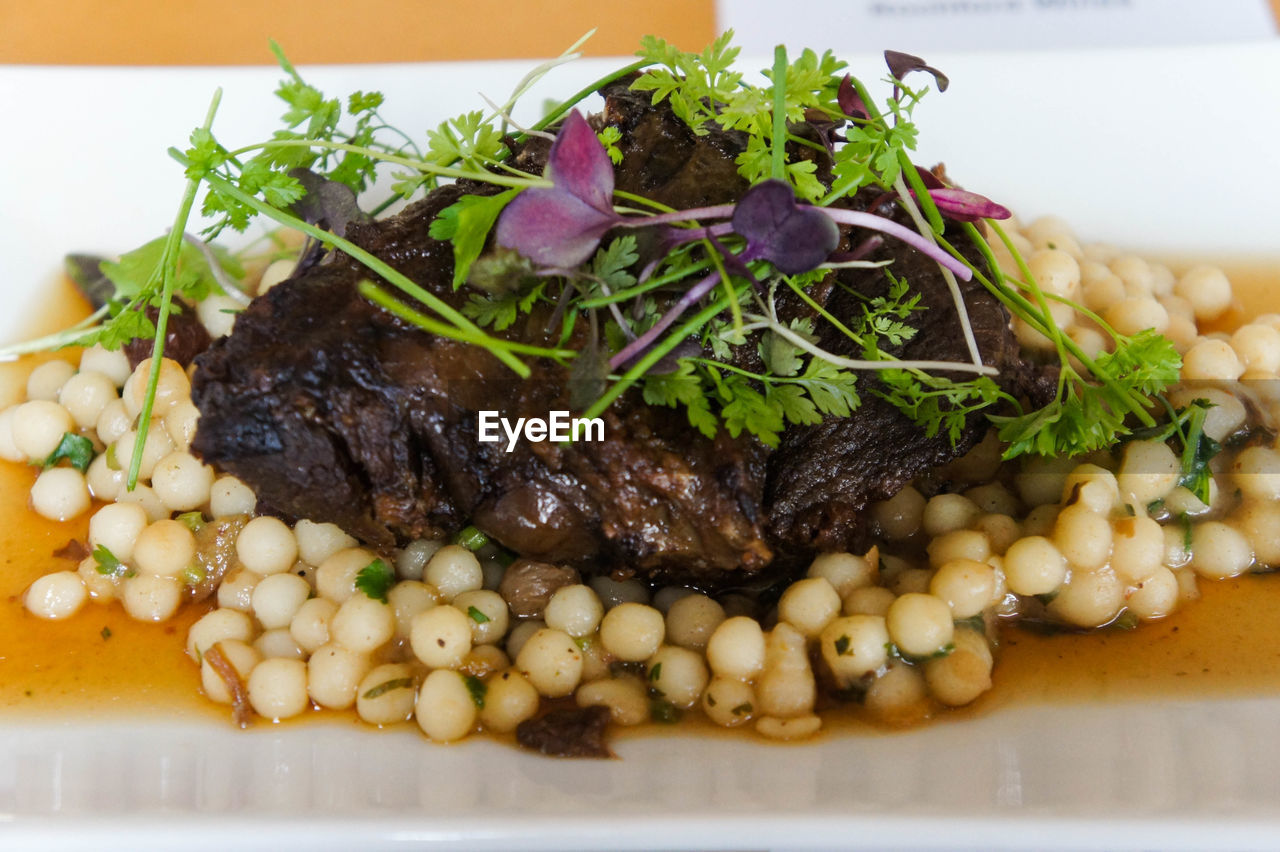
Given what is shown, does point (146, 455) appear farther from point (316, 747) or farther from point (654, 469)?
point (654, 469)

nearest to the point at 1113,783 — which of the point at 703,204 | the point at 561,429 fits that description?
the point at 561,429

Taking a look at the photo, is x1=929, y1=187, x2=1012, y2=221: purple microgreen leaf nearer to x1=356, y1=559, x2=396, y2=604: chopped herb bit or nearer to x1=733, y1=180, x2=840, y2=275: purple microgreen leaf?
x1=733, y1=180, x2=840, y2=275: purple microgreen leaf

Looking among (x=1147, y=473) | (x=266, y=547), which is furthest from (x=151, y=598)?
(x=1147, y=473)

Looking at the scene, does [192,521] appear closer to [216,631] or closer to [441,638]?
[216,631]

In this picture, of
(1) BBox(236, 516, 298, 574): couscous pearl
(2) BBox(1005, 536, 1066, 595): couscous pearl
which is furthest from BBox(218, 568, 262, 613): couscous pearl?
(2) BBox(1005, 536, 1066, 595): couscous pearl

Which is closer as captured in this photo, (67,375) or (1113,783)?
(1113,783)

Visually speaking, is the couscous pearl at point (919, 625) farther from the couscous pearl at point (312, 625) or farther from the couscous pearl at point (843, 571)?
the couscous pearl at point (312, 625)
